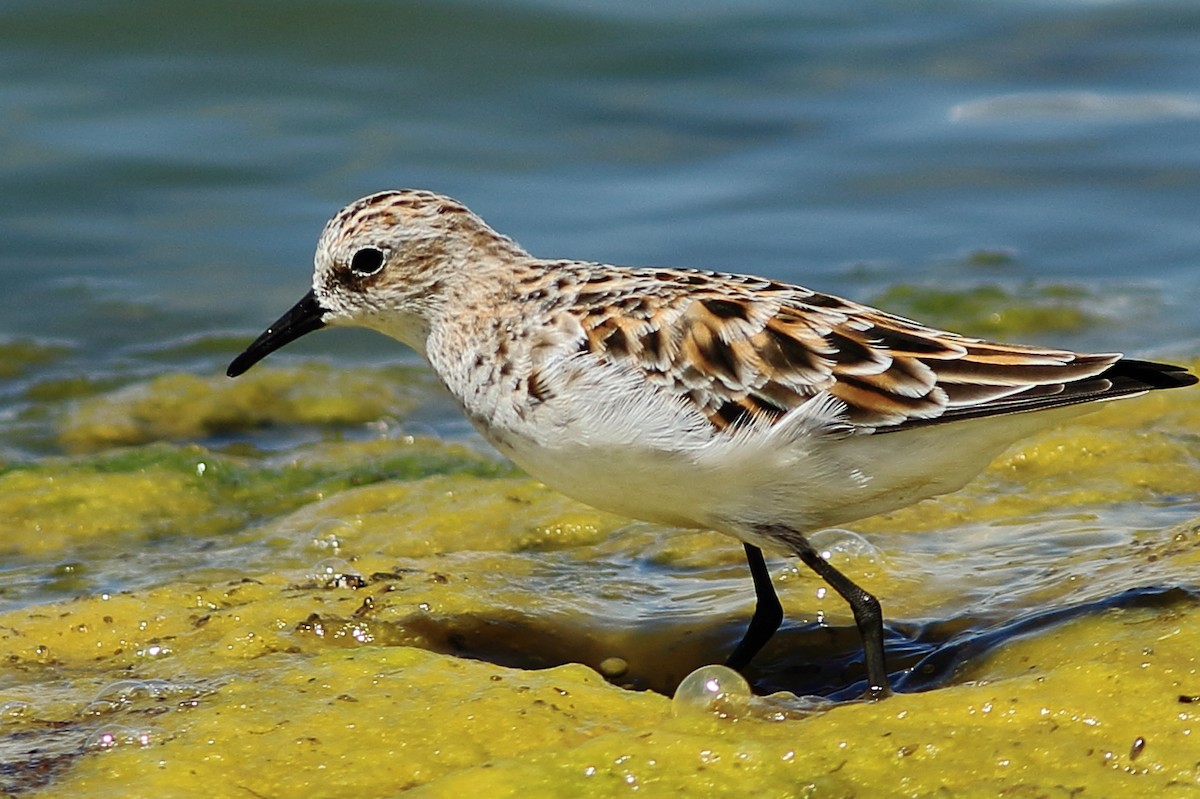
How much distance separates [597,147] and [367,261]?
22.3 feet

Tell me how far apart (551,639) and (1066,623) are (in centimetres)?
155

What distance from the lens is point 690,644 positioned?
212 inches

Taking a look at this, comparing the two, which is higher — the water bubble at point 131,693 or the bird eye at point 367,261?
the bird eye at point 367,261

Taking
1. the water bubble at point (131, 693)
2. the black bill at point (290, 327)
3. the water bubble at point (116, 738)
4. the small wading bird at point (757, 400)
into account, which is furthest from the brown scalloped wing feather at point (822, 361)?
the water bubble at point (116, 738)

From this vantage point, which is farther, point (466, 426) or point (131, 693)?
point (466, 426)

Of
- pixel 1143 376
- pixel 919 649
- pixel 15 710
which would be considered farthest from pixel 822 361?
pixel 15 710

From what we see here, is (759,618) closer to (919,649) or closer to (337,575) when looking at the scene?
(919,649)

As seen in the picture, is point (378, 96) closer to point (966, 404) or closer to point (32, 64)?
point (32, 64)

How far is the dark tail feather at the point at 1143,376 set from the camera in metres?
4.55

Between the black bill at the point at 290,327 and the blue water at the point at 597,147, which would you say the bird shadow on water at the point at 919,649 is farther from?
the blue water at the point at 597,147

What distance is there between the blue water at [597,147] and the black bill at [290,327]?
3.60 meters

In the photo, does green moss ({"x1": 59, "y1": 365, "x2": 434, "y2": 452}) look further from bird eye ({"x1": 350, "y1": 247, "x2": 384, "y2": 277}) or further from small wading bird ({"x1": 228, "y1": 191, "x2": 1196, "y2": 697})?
small wading bird ({"x1": 228, "y1": 191, "x2": 1196, "y2": 697})

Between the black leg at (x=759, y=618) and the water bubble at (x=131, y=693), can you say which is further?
the black leg at (x=759, y=618)

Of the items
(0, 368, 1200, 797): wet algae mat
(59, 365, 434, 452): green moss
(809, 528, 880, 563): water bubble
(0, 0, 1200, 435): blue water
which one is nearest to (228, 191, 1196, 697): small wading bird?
(0, 368, 1200, 797): wet algae mat
